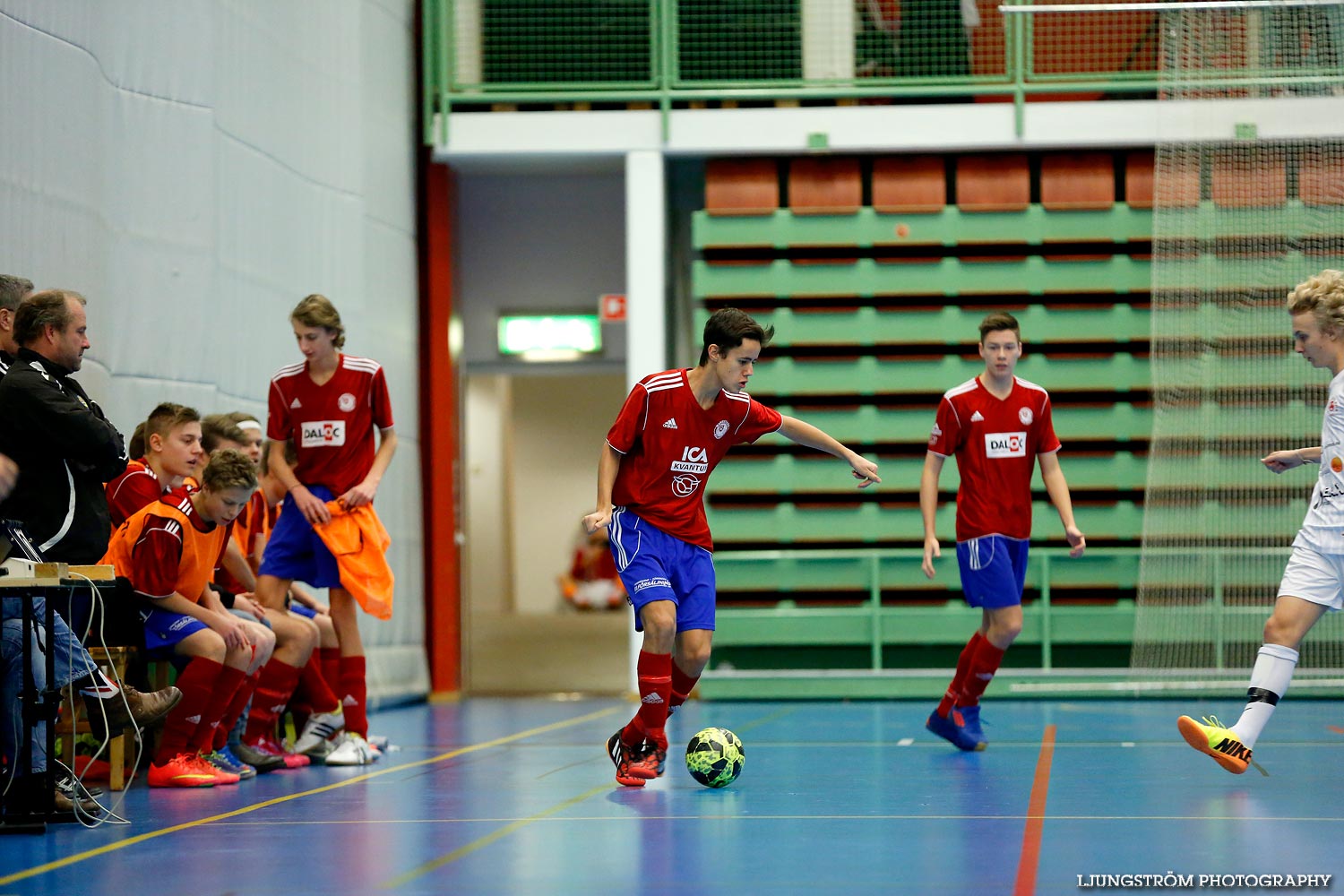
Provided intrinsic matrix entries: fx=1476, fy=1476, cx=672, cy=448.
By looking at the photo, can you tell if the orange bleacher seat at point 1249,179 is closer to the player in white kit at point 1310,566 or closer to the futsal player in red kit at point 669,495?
the player in white kit at point 1310,566

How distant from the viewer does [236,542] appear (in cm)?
658

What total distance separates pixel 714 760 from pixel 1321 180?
739 centimetres

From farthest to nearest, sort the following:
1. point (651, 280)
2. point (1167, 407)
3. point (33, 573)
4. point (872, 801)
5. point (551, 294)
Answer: point (551, 294) → point (651, 280) → point (1167, 407) → point (872, 801) → point (33, 573)

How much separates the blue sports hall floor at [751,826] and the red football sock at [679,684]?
0.31 meters

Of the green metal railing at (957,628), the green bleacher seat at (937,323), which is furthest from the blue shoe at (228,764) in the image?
the green bleacher seat at (937,323)

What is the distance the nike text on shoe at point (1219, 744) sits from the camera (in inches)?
201

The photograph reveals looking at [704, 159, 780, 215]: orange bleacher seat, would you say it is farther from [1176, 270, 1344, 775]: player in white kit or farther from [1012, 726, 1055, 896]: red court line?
[1176, 270, 1344, 775]: player in white kit

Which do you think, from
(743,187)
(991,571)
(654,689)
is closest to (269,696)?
(654,689)

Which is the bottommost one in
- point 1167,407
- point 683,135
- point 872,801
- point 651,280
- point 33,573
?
point 872,801

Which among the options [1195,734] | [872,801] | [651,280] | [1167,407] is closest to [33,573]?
[872,801]

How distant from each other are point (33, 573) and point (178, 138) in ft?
13.9

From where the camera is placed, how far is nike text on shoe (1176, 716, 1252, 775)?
512 cm

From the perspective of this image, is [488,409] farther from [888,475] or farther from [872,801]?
[872,801]

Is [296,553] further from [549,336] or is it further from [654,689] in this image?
[549,336]
